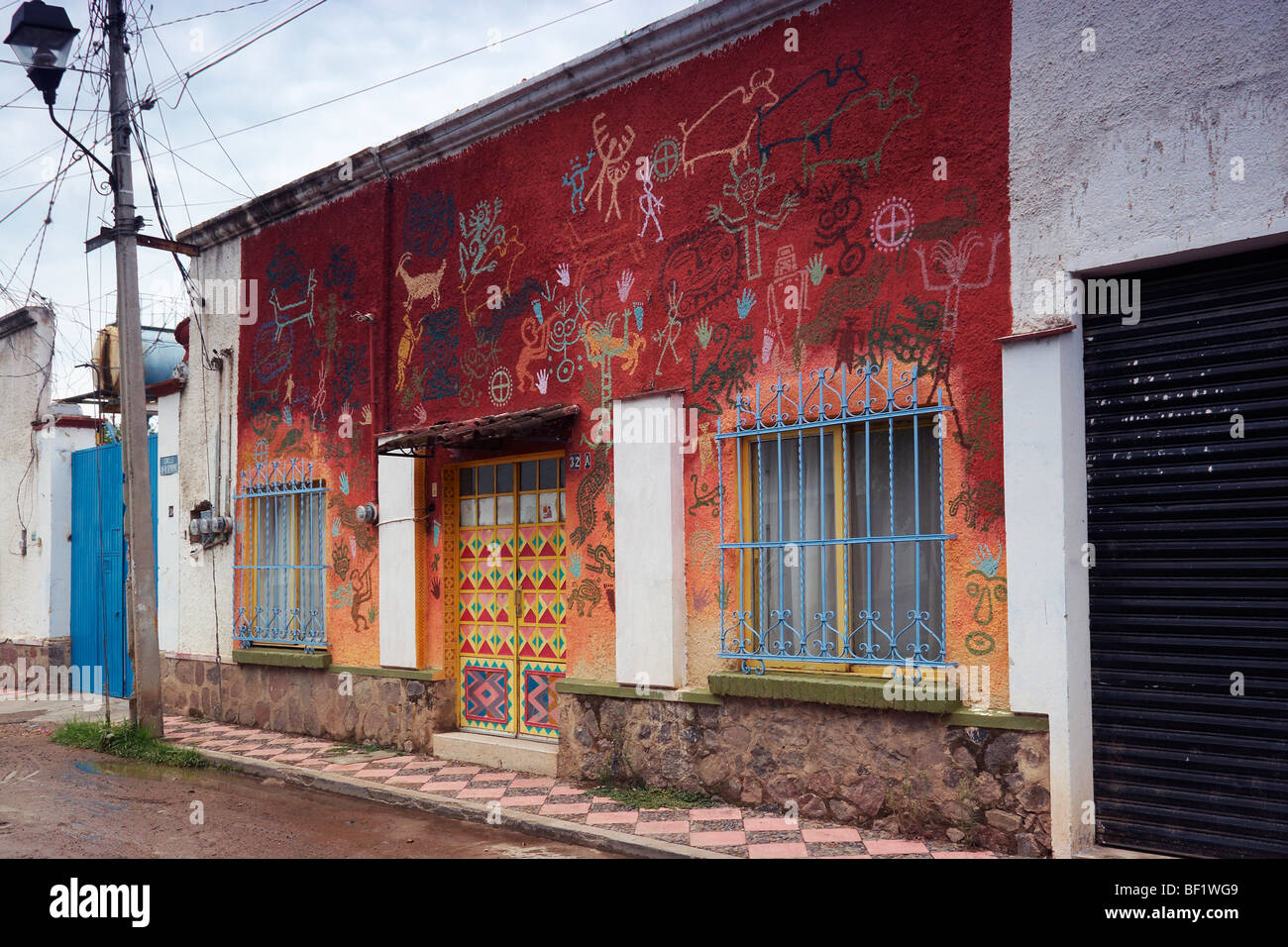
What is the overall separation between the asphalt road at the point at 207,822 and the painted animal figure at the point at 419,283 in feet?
14.0

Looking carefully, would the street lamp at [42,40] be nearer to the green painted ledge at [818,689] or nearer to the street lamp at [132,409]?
the street lamp at [132,409]

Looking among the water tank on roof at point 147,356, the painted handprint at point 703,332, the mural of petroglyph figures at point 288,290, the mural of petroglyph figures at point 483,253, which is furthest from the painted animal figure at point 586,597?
the water tank on roof at point 147,356

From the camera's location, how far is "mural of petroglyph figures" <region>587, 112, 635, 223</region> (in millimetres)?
7531

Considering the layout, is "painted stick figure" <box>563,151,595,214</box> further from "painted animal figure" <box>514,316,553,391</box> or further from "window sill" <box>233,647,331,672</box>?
"window sill" <box>233,647,331,672</box>

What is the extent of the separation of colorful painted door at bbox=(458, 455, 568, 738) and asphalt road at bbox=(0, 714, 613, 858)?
4.69 ft

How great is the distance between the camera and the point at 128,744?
924cm

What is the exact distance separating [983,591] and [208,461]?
8.97 metres

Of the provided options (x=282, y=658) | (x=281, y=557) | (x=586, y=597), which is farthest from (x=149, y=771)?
(x=586, y=597)

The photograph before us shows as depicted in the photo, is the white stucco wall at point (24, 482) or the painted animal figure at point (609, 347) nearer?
the painted animal figure at point (609, 347)

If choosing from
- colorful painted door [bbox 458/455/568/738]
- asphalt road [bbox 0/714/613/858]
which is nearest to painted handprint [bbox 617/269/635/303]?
colorful painted door [bbox 458/455/568/738]

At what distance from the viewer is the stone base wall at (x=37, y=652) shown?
13.8 m

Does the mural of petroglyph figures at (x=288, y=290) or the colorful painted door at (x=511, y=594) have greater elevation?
the mural of petroglyph figures at (x=288, y=290)


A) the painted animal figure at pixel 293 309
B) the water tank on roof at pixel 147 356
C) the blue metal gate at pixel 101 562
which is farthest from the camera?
the water tank on roof at pixel 147 356
